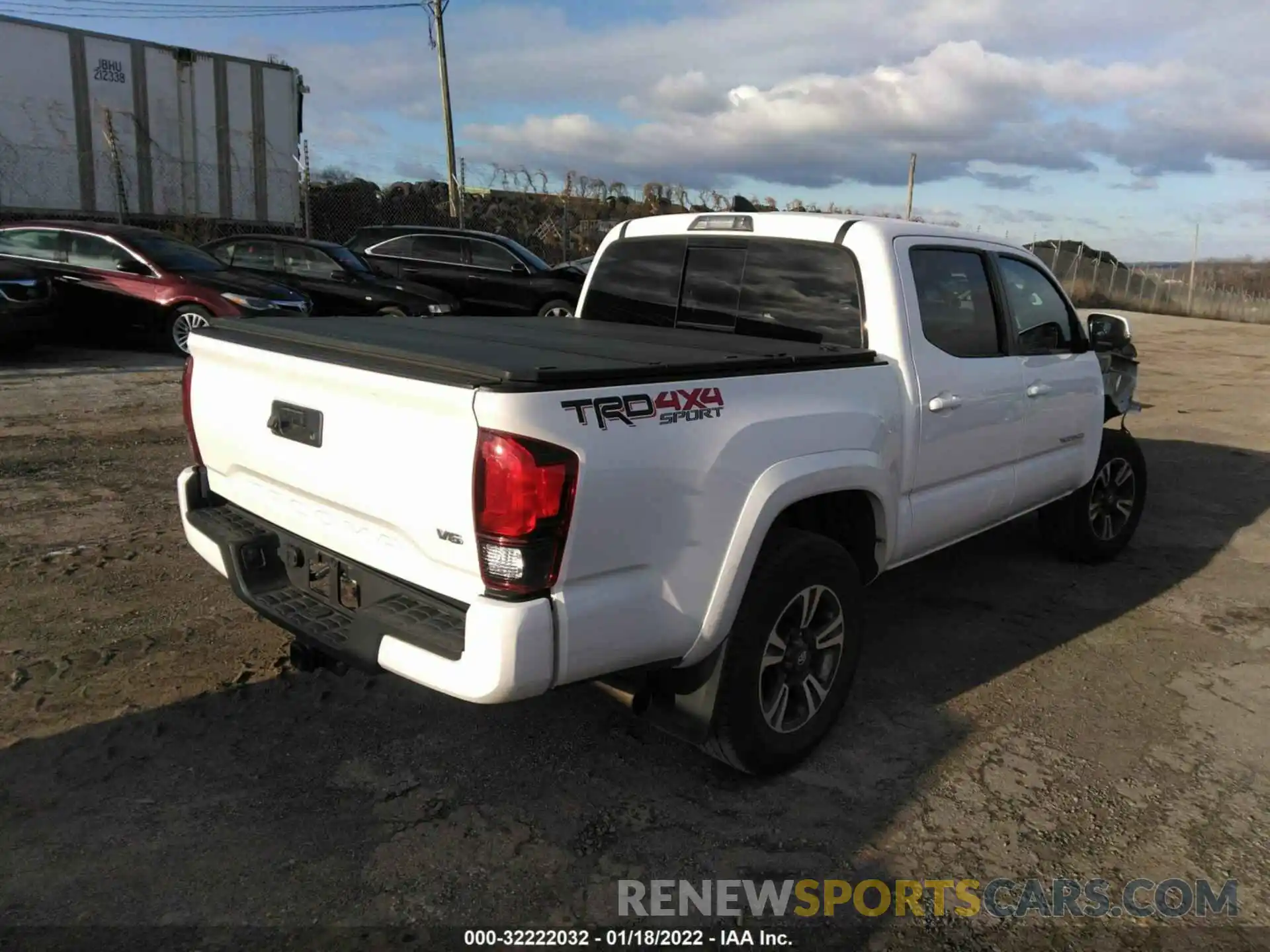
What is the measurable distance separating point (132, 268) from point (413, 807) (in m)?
9.89

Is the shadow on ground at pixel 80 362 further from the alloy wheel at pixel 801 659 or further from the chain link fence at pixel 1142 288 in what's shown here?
the chain link fence at pixel 1142 288

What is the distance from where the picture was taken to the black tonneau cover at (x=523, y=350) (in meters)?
2.56

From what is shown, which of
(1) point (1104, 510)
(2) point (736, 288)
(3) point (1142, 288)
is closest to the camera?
(2) point (736, 288)

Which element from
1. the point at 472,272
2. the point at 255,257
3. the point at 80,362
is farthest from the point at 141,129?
the point at 80,362

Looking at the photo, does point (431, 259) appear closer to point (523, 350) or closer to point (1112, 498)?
point (1112, 498)

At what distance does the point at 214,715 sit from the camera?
138 inches

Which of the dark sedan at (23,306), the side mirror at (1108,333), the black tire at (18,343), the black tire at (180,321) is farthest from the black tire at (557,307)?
the side mirror at (1108,333)

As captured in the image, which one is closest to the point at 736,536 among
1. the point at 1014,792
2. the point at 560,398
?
the point at 560,398

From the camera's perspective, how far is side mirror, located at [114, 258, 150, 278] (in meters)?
10.9

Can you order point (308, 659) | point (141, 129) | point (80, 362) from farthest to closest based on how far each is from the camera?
point (141, 129) < point (80, 362) < point (308, 659)

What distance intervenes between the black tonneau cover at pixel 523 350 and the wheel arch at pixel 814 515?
342 millimetres

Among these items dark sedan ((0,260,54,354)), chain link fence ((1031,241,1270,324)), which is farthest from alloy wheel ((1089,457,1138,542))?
chain link fence ((1031,241,1270,324))

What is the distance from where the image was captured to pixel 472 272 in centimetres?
1384

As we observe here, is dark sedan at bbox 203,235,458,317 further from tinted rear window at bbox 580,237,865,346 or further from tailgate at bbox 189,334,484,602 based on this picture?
tailgate at bbox 189,334,484,602
